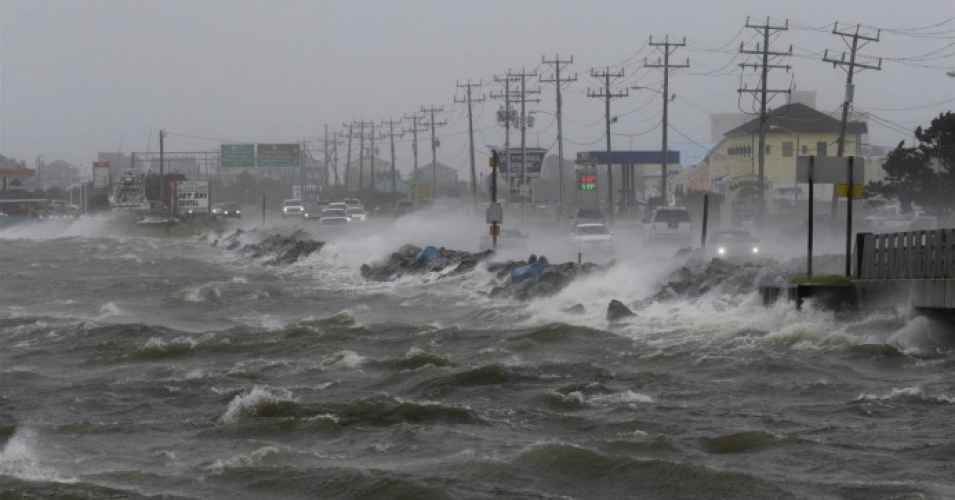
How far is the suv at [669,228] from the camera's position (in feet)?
183

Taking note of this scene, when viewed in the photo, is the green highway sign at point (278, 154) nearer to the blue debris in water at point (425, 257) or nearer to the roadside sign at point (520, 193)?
the roadside sign at point (520, 193)

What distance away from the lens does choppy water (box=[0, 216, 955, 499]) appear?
13.3m

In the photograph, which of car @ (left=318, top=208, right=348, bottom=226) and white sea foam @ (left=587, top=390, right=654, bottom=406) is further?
car @ (left=318, top=208, right=348, bottom=226)

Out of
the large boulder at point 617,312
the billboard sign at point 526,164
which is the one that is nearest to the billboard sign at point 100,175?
the billboard sign at point 526,164

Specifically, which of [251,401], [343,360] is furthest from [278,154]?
[251,401]

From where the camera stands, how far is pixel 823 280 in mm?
25328

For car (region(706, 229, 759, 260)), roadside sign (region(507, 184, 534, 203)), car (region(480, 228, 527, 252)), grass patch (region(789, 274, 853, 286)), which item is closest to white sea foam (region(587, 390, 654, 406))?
grass patch (region(789, 274, 853, 286))

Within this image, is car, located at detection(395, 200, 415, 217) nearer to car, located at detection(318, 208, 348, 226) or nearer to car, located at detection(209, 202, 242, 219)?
car, located at detection(209, 202, 242, 219)

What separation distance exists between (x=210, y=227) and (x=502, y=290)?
7333 centimetres

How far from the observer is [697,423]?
15.9 m

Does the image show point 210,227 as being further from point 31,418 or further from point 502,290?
point 31,418

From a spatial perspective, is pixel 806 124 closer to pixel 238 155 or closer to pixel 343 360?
pixel 238 155

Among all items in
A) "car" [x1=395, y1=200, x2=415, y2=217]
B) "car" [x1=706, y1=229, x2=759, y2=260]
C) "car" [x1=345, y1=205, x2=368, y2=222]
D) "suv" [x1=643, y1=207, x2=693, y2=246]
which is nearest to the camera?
"car" [x1=706, y1=229, x2=759, y2=260]

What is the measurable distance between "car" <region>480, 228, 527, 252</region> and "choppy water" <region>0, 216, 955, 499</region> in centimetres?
2121
